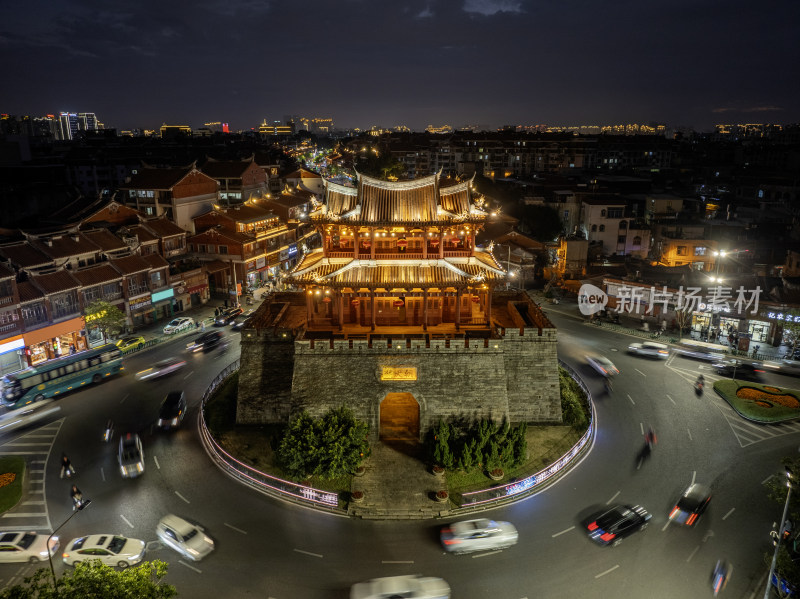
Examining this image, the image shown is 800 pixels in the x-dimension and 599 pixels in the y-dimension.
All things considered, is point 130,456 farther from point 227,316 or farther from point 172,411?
point 227,316

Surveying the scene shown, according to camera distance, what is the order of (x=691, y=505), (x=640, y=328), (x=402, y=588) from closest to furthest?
(x=402, y=588), (x=691, y=505), (x=640, y=328)

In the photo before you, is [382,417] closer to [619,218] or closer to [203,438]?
[203,438]

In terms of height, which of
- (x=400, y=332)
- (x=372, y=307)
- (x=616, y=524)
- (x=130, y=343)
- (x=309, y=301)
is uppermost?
(x=309, y=301)

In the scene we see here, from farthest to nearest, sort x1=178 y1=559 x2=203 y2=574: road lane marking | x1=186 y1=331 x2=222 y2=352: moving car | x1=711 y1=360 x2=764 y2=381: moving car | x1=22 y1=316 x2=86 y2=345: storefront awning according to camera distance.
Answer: x1=186 y1=331 x2=222 y2=352: moving car < x1=711 y1=360 x2=764 y2=381: moving car < x1=22 y1=316 x2=86 y2=345: storefront awning < x1=178 y1=559 x2=203 y2=574: road lane marking

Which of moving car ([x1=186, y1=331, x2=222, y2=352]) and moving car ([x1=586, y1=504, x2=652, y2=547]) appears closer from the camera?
moving car ([x1=586, y1=504, x2=652, y2=547])

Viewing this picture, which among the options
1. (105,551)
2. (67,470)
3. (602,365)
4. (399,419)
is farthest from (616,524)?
(67,470)

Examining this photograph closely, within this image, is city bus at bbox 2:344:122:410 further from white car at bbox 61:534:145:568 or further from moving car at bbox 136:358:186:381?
white car at bbox 61:534:145:568

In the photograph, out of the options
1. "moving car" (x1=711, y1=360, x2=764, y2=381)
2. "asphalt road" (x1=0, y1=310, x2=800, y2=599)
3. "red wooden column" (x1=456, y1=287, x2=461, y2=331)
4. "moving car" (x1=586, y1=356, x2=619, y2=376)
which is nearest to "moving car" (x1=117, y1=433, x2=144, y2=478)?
"asphalt road" (x1=0, y1=310, x2=800, y2=599)
